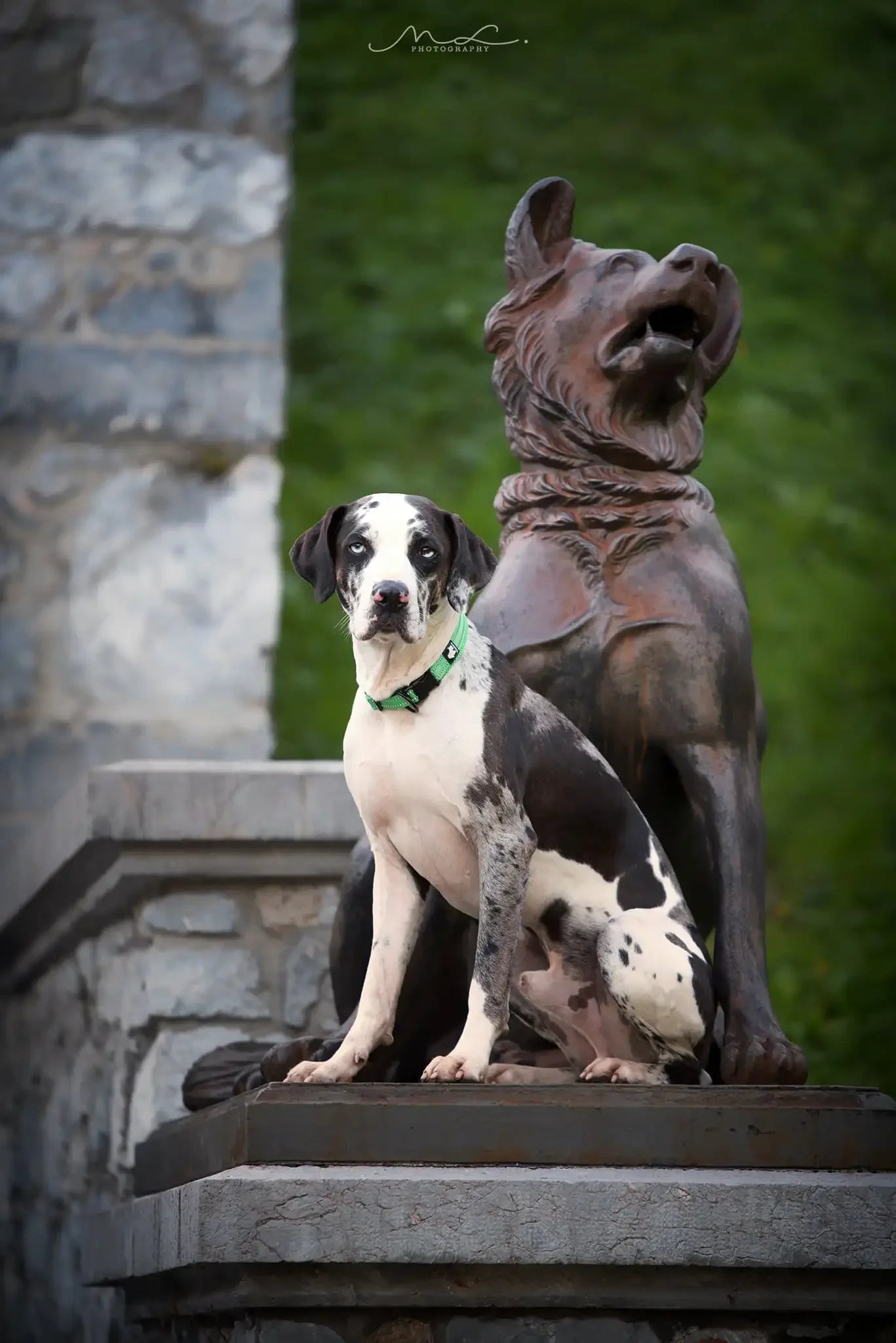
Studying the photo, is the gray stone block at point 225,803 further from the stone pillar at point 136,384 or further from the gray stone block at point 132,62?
the gray stone block at point 132,62

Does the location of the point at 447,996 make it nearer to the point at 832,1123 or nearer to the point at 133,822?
the point at 832,1123

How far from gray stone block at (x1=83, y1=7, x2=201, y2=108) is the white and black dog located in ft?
12.4

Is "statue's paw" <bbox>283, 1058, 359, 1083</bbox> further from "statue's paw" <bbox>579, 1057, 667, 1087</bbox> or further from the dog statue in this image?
the dog statue

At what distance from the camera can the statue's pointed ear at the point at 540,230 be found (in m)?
4.08

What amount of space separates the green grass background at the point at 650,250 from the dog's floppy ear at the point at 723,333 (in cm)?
372

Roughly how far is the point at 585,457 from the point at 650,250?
169 inches

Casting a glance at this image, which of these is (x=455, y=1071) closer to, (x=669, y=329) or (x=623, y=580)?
(x=623, y=580)

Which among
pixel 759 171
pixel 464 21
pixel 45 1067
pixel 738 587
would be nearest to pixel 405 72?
pixel 464 21

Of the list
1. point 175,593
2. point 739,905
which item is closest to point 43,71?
point 175,593

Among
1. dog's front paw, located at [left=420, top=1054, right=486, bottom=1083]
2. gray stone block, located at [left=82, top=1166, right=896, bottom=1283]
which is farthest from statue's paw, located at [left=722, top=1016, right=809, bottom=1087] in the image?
dog's front paw, located at [left=420, top=1054, right=486, bottom=1083]

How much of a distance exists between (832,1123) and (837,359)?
5.26 m

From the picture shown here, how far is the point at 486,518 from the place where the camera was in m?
7.87

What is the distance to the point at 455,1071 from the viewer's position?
3.34m

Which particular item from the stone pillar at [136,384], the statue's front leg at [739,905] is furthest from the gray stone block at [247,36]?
the statue's front leg at [739,905]
